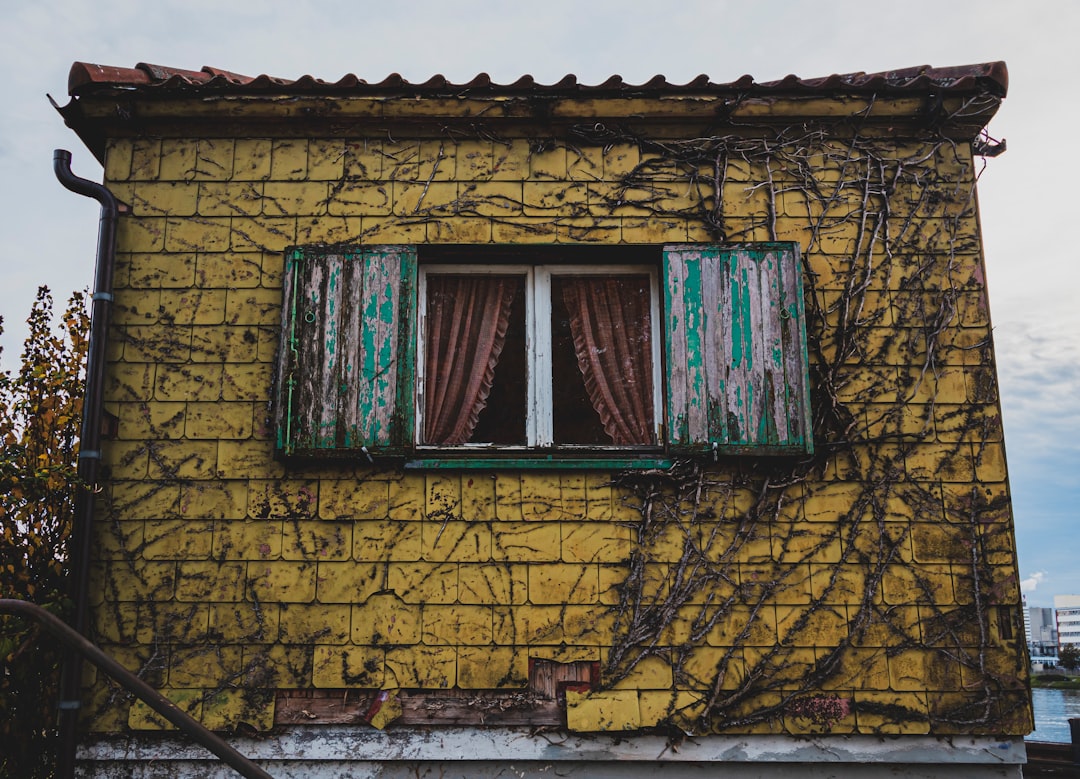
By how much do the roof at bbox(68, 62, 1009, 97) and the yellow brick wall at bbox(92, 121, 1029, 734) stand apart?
461mm

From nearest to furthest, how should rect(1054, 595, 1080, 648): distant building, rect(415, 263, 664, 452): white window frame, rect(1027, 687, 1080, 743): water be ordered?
1. rect(415, 263, 664, 452): white window frame
2. rect(1027, 687, 1080, 743): water
3. rect(1054, 595, 1080, 648): distant building

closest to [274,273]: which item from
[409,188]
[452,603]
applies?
[409,188]

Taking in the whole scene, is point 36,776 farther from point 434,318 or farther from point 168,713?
point 434,318

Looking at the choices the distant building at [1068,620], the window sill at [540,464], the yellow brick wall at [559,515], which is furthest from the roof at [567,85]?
the distant building at [1068,620]

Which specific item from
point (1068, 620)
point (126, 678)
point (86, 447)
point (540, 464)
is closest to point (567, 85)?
point (540, 464)

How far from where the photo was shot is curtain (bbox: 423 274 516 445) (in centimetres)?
456

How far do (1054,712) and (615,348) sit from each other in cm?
2795

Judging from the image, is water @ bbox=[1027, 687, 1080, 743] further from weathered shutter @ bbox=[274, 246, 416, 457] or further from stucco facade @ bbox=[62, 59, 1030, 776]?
weathered shutter @ bbox=[274, 246, 416, 457]

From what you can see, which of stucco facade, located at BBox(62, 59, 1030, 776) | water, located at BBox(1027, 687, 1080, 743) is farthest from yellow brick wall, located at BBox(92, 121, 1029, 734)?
water, located at BBox(1027, 687, 1080, 743)

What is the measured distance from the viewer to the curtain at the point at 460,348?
15.0 feet

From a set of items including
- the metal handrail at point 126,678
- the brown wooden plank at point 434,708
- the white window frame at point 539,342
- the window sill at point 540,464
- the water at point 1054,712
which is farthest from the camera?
the water at point 1054,712

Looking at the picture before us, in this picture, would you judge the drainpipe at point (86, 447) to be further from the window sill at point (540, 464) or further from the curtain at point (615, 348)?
the curtain at point (615, 348)

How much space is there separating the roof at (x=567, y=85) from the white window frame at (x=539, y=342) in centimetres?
100

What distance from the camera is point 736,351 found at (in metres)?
4.46
